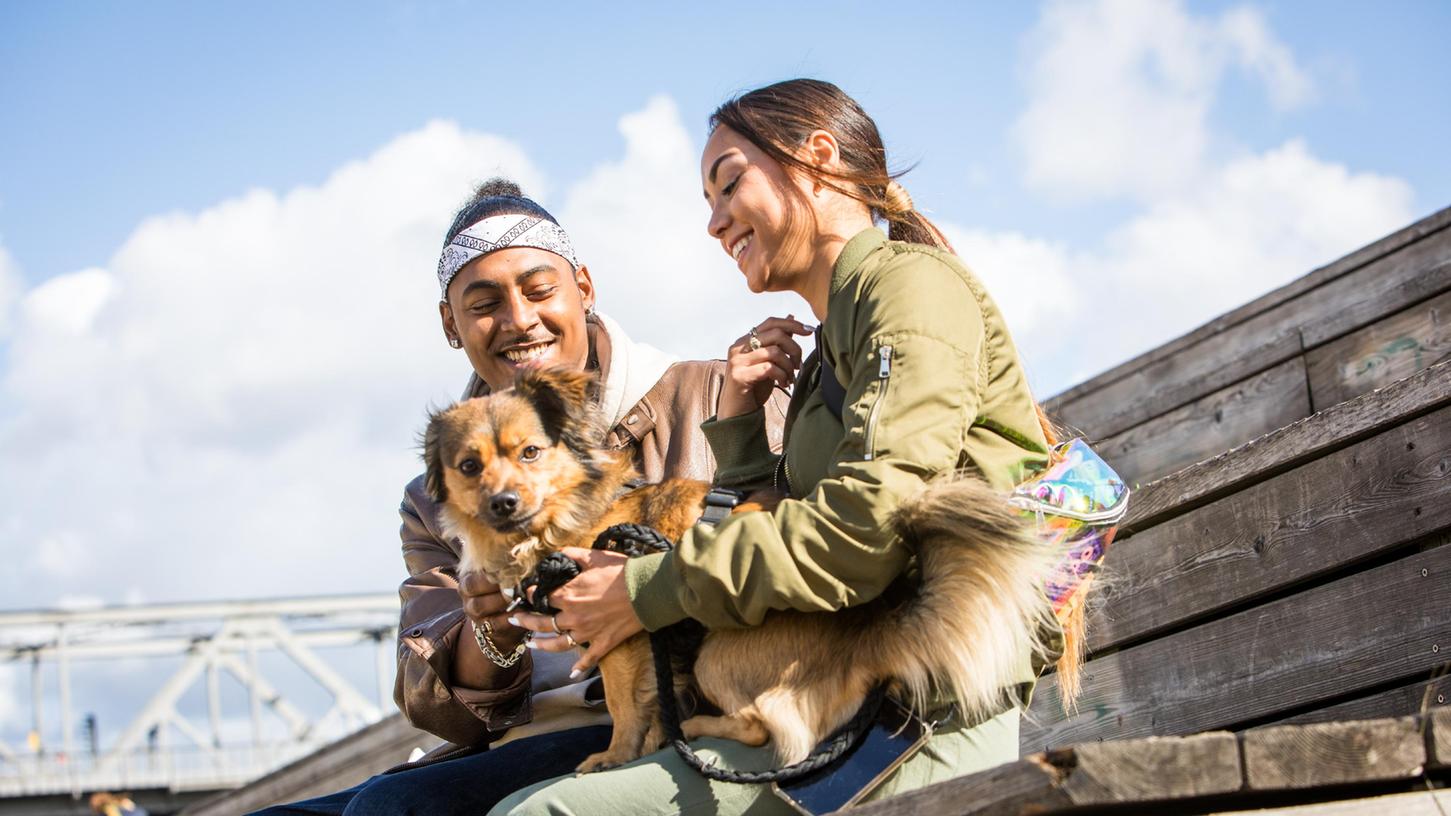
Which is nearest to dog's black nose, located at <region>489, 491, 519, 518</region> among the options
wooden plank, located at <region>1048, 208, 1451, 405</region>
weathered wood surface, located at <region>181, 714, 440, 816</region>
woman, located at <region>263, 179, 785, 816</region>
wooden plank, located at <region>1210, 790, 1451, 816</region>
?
woman, located at <region>263, 179, 785, 816</region>

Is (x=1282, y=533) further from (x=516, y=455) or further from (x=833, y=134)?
(x=516, y=455)

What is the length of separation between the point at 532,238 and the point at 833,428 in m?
1.59

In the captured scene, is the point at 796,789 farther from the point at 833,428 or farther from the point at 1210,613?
the point at 1210,613

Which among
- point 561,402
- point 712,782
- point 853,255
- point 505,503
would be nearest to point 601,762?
point 712,782

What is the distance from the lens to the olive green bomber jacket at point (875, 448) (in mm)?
2109

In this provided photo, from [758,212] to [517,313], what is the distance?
118 centimetres

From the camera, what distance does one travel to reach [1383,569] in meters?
3.06

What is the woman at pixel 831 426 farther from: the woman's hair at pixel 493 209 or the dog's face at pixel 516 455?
the woman's hair at pixel 493 209

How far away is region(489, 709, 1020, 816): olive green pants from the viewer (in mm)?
2201

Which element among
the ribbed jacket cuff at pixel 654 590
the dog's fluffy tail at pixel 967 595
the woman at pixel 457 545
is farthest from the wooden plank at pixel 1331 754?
the woman at pixel 457 545

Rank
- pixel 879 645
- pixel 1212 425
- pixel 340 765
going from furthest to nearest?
pixel 340 765, pixel 1212 425, pixel 879 645

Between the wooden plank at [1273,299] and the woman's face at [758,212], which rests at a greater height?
the wooden plank at [1273,299]

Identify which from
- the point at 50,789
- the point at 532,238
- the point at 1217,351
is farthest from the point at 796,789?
the point at 50,789

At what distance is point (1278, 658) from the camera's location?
3.26 metres
